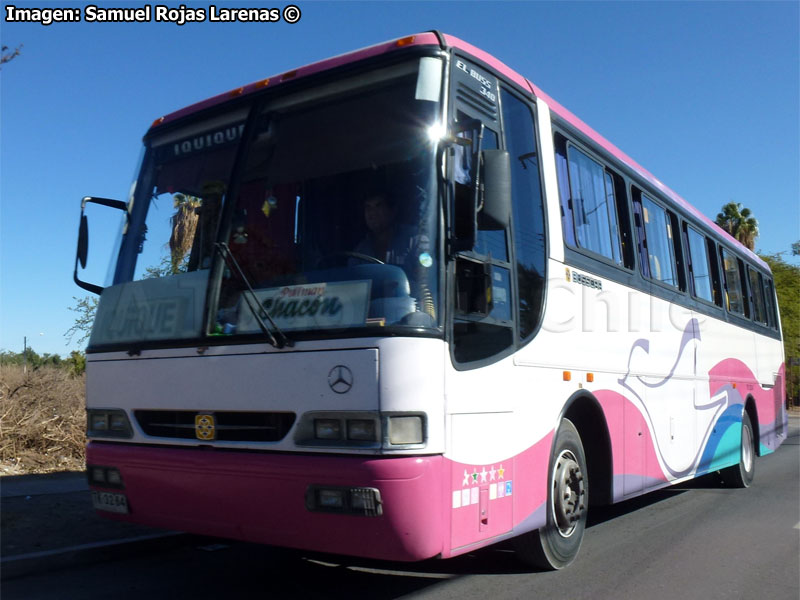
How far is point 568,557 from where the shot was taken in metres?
5.95

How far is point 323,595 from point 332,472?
57.9 inches

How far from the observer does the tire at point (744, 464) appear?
11.3m

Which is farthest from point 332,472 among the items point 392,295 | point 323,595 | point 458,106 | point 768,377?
point 768,377

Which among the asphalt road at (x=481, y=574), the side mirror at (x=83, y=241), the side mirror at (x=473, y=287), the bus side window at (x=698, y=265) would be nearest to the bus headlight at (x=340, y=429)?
the side mirror at (x=473, y=287)

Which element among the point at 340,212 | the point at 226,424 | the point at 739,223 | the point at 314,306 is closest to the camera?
the point at 314,306

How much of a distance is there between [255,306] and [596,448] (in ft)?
10.8

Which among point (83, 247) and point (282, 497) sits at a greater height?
point (83, 247)

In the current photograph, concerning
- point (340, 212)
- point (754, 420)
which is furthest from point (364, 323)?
point (754, 420)

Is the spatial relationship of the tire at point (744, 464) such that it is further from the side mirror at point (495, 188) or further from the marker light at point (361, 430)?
the marker light at point (361, 430)

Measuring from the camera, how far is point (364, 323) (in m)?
4.34

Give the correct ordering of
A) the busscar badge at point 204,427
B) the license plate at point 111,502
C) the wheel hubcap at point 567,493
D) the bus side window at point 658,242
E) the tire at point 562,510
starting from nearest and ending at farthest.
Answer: the busscar badge at point 204,427 → the license plate at point 111,502 → the tire at point 562,510 → the wheel hubcap at point 567,493 → the bus side window at point 658,242

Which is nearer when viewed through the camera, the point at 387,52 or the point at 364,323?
the point at 364,323

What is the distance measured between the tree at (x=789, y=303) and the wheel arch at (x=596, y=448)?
3310 centimetres

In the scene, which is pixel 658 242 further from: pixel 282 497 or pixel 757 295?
pixel 757 295
